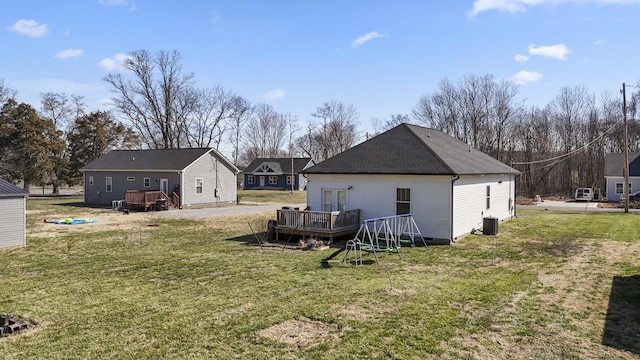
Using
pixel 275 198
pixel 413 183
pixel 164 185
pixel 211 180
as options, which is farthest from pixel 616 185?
pixel 164 185

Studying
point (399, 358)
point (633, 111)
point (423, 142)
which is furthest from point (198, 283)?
point (633, 111)

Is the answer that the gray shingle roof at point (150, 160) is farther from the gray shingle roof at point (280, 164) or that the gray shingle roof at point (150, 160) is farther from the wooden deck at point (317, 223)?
the gray shingle roof at point (280, 164)

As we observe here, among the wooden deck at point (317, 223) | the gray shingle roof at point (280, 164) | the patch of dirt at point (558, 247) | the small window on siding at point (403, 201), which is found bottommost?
the patch of dirt at point (558, 247)

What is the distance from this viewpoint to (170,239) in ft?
58.7

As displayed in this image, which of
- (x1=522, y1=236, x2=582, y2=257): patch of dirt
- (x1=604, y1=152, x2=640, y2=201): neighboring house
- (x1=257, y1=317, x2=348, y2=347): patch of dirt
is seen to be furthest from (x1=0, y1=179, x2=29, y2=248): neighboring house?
(x1=604, y1=152, x2=640, y2=201): neighboring house

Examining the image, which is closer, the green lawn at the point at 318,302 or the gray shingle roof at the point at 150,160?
the green lawn at the point at 318,302

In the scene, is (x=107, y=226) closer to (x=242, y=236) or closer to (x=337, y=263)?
(x=242, y=236)

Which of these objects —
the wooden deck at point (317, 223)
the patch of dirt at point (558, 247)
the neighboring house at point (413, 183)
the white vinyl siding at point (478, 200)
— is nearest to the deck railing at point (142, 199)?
the neighboring house at point (413, 183)

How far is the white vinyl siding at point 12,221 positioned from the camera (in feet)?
50.3

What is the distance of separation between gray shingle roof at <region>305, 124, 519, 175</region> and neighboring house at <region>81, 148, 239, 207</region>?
1628cm

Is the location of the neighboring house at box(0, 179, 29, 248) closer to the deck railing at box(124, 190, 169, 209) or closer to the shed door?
the deck railing at box(124, 190, 169, 209)

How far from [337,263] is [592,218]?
19.2m

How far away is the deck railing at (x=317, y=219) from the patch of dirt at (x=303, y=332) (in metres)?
8.79

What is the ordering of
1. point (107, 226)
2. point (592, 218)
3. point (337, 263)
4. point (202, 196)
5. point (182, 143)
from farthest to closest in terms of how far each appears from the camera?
point (182, 143)
point (202, 196)
point (592, 218)
point (107, 226)
point (337, 263)
